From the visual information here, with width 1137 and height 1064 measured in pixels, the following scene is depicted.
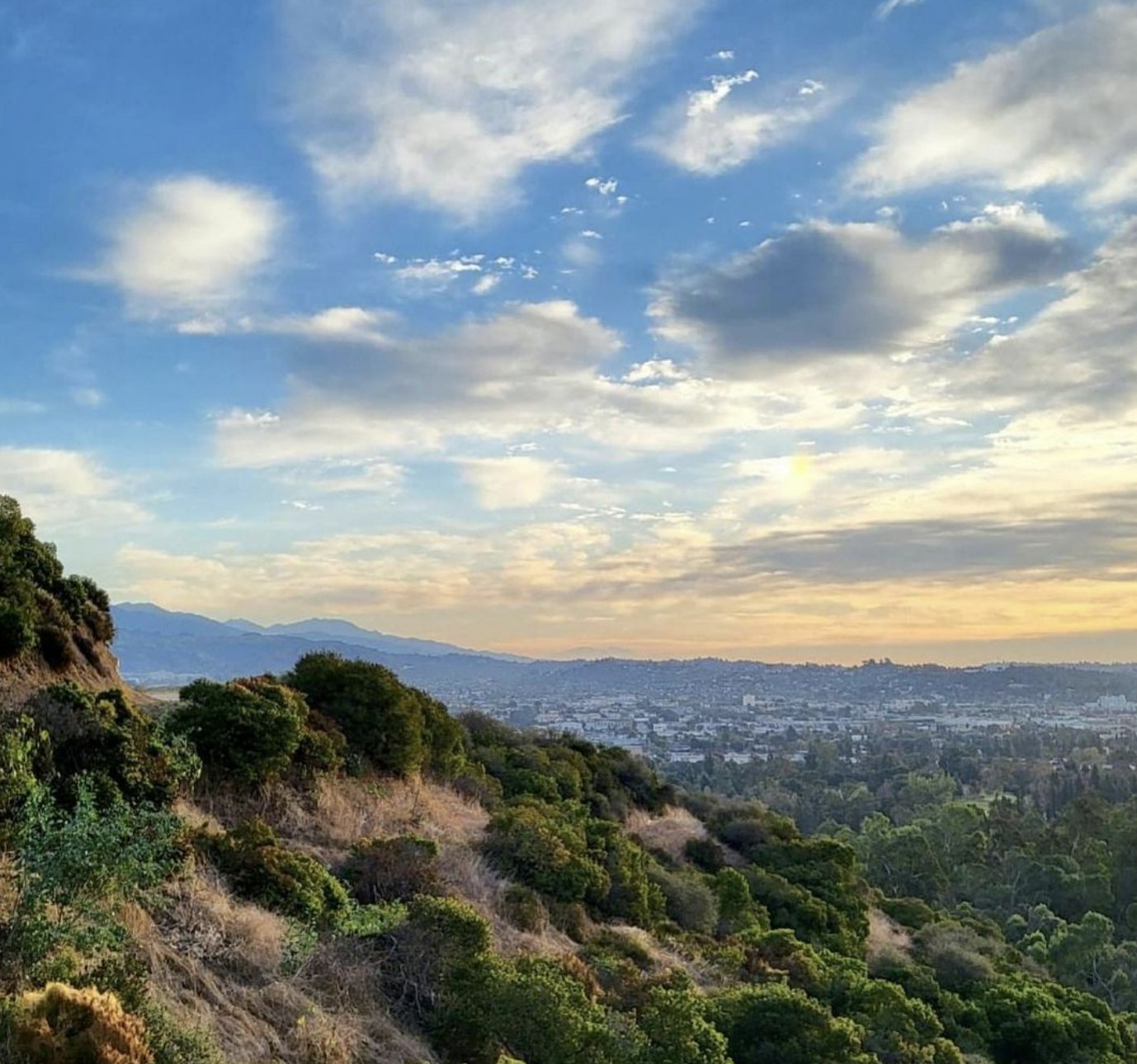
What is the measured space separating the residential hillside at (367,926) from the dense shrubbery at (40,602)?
1.64 meters

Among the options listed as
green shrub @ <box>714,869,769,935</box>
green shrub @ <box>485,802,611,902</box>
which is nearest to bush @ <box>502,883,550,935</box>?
green shrub @ <box>485,802,611,902</box>

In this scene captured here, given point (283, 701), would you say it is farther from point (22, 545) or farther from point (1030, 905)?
point (1030, 905)

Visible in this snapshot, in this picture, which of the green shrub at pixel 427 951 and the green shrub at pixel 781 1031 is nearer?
the green shrub at pixel 427 951

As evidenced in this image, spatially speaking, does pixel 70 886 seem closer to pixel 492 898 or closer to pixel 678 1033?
pixel 678 1033

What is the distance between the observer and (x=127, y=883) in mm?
6656

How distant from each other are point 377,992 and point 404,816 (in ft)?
21.7

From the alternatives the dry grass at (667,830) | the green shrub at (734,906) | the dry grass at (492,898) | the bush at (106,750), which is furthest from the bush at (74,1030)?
the dry grass at (667,830)

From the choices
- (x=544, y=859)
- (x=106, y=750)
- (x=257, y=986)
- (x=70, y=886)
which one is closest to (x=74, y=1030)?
(x=70, y=886)

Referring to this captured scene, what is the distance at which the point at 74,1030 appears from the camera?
14.7 feet

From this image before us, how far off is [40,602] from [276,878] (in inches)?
301

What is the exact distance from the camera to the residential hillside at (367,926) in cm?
613

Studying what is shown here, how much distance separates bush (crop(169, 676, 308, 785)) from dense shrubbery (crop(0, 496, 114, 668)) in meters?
2.15

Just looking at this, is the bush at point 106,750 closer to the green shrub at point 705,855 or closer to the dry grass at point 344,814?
the dry grass at point 344,814

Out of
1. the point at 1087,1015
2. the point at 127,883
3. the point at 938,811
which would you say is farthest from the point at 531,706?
the point at 127,883
